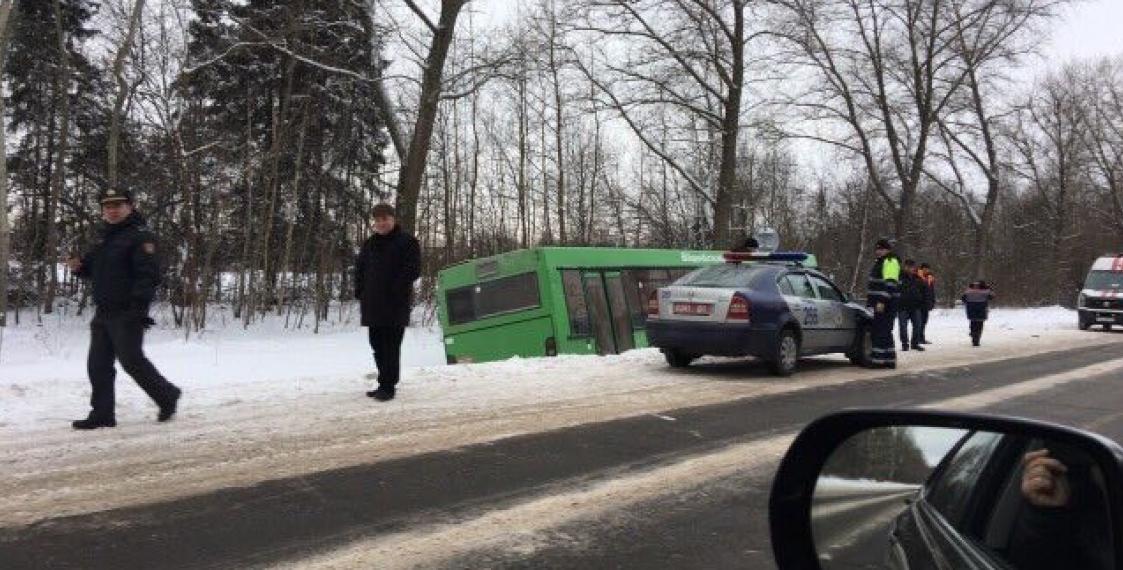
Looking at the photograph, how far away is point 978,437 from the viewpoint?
2090 mm

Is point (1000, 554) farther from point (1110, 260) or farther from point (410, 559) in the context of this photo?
point (1110, 260)

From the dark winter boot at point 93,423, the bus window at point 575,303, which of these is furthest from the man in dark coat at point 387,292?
the bus window at point 575,303

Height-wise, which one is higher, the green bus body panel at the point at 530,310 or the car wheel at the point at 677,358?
the green bus body panel at the point at 530,310

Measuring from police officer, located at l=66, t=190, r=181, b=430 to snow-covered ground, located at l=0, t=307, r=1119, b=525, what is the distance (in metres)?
0.36

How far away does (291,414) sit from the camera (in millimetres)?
7809

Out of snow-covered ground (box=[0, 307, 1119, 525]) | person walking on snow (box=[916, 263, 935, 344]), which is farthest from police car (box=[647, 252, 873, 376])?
person walking on snow (box=[916, 263, 935, 344])

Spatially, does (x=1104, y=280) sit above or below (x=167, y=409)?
above

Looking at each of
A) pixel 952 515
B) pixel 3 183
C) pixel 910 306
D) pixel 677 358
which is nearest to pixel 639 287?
pixel 677 358

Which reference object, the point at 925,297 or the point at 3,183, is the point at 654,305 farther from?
the point at 3,183

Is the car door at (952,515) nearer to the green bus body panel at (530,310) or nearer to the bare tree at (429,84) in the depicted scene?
the green bus body panel at (530,310)

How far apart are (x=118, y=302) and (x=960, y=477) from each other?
6.68m

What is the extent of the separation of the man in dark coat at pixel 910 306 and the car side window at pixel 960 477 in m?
16.6

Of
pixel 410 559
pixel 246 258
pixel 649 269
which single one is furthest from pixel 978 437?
pixel 246 258

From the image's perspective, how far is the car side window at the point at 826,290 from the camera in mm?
13281
